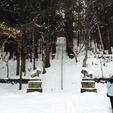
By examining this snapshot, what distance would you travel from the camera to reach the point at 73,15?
18969 mm

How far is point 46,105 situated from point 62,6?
39.5 ft

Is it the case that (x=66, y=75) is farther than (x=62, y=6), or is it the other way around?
(x=66, y=75)

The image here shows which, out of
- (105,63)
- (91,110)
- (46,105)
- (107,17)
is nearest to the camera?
(91,110)

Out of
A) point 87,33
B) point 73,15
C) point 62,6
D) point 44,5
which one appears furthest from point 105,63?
point 44,5

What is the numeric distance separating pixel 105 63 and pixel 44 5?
33.0 feet

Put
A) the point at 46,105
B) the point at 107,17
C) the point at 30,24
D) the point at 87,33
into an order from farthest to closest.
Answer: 1. the point at 107,17
2. the point at 87,33
3. the point at 30,24
4. the point at 46,105

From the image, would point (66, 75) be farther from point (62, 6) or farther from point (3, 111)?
point (3, 111)

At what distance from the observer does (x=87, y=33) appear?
18.6 metres

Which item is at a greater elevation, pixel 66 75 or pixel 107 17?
pixel 107 17

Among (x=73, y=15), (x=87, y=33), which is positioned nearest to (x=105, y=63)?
(x=87, y=33)

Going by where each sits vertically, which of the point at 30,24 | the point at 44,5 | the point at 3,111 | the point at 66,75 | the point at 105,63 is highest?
the point at 44,5

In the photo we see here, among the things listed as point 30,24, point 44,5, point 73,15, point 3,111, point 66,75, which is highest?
point 44,5

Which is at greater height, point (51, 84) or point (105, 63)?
point (105, 63)

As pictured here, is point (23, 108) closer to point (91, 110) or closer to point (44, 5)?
point (91, 110)
